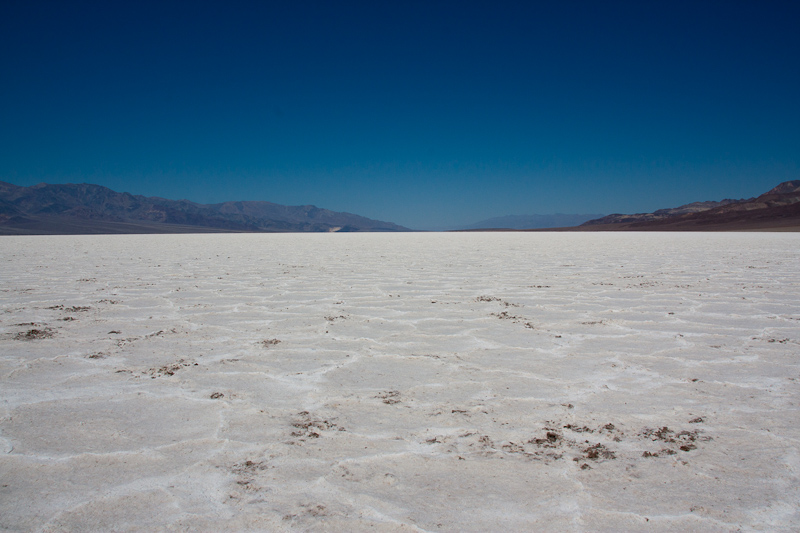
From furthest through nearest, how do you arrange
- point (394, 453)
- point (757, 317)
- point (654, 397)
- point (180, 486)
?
1. point (757, 317)
2. point (654, 397)
3. point (394, 453)
4. point (180, 486)

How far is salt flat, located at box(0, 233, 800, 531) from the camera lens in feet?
4.04

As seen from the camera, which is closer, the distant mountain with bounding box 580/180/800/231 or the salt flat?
the salt flat

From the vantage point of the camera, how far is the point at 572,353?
2.65 meters

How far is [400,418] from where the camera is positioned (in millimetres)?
1797

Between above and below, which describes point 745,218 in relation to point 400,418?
above

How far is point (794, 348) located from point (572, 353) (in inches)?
53.0

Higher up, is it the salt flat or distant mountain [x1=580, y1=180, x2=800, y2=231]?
distant mountain [x1=580, y1=180, x2=800, y2=231]

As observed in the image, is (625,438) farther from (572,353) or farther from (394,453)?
(572,353)

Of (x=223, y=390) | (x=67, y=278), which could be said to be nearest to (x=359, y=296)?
(x=223, y=390)

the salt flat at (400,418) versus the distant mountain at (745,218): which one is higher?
the distant mountain at (745,218)

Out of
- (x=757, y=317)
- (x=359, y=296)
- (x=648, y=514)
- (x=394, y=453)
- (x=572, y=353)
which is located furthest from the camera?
(x=359, y=296)

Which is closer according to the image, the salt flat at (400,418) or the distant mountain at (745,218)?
the salt flat at (400,418)

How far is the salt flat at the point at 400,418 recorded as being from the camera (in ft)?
4.04

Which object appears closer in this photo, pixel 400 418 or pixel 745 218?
pixel 400 418
